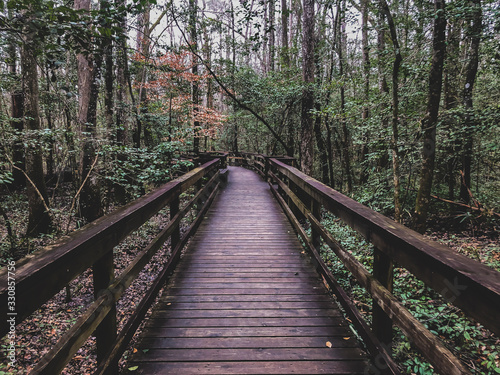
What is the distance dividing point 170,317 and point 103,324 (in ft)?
2.69

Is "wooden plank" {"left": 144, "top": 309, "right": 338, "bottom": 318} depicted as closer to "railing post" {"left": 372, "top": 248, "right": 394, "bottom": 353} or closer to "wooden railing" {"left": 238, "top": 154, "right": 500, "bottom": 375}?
"wooden railing" {"left": 238, "top": 154, "right": 500, "bottom": 375}

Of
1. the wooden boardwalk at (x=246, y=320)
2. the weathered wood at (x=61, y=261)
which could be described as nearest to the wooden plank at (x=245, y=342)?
the wooden boardwalk at (x=246, y=320)

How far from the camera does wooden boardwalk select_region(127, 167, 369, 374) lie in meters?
1.89

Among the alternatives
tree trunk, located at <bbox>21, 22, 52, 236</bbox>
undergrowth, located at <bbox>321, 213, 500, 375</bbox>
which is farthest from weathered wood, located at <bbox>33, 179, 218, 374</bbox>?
tree trunk, located at <bbox>21, 22, 52, 236</bbox>

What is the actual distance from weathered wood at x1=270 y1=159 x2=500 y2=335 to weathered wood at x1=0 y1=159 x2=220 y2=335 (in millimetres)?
1696

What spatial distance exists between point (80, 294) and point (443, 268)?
687 cm

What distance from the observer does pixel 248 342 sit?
2.09 m

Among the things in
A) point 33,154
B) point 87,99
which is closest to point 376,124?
point 87,99

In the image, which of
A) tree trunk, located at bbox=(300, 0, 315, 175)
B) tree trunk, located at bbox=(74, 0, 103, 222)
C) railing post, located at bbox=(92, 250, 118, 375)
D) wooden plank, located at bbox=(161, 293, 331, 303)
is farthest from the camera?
tree trunk, located at bbox=(300, 0, 315, 175)

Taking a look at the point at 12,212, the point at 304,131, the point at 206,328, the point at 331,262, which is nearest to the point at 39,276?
the point at 206,328

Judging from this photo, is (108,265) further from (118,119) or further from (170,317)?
(118,119)

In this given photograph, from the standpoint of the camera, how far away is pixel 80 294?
581 cm

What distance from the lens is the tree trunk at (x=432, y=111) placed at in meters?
5.14

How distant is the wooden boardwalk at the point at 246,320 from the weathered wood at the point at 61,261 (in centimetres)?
95
